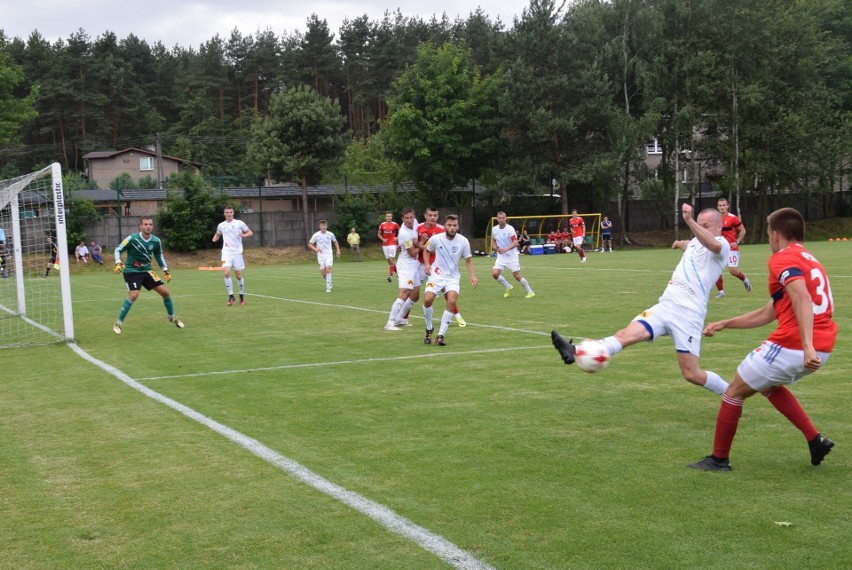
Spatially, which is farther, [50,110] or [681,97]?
[50,110]

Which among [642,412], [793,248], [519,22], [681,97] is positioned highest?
[519,22]

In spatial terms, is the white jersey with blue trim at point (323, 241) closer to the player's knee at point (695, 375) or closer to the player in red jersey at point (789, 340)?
the player's knee at point (695, 375)

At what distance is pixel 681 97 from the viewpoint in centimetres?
5478

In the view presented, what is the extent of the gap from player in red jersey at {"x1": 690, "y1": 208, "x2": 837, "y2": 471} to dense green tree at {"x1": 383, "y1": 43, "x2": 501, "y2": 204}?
48.8 metres

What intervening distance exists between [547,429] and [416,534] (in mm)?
2699

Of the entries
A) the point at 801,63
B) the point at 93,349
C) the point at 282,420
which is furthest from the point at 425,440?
the point at 801,63

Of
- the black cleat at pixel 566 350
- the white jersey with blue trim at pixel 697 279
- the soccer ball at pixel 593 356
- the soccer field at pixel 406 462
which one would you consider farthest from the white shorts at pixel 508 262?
the soccer ball at pixel 593 356

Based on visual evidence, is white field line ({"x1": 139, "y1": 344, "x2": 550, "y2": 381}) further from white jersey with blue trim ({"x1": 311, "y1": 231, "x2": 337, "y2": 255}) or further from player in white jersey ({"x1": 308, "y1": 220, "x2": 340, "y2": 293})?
white jersey with blue trim ({"x1": 311, "y1": 231, "x2": 337, "y2": 255})

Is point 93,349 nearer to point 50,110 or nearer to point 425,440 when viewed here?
point 425,440

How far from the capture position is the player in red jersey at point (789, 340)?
5.33 meters

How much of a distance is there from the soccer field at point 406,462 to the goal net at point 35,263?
209 cm

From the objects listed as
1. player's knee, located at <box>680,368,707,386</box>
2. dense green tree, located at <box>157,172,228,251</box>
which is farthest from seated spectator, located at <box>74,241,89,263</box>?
player's knee, located at <box>680,368,707,386</box>

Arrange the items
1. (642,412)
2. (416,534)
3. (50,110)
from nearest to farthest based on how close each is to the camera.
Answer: (416,534) → (642,412) → (50,110)

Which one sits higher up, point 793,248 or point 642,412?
point 793,248
